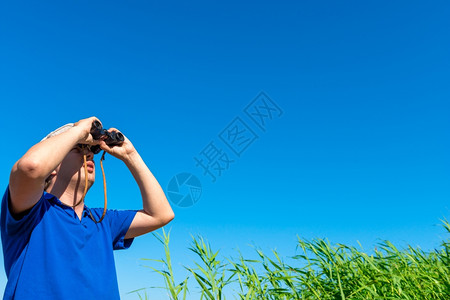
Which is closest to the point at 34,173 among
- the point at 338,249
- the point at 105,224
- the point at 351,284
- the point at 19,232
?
the point at 19,232

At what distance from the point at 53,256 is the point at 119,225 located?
2.21 feet

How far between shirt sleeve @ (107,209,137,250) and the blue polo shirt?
0.28 metres

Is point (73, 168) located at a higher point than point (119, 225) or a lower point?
higher

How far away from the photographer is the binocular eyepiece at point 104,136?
250 centimetres

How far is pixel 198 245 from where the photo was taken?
10.7 feet

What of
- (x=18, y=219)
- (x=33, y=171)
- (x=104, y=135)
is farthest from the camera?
(x=104, y=135)

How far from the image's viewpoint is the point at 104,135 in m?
2.63

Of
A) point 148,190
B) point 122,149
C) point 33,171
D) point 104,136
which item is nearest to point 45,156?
point 33,171

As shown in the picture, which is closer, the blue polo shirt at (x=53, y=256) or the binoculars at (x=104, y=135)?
the blue polo shirt at (x=53, y=256)

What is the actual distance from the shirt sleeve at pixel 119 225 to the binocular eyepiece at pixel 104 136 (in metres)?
0.47

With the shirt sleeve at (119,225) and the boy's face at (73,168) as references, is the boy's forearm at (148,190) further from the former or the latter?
the boy's face at (73,168)

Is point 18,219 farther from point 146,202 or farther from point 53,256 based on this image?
point 146,202

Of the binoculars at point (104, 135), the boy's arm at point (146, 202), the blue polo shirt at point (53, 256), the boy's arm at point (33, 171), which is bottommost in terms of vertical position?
the blue polo shirt at point (53, 256)

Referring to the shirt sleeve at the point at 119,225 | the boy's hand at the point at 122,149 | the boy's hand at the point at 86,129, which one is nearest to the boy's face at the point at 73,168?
the boy's hand at the point at 86,129
